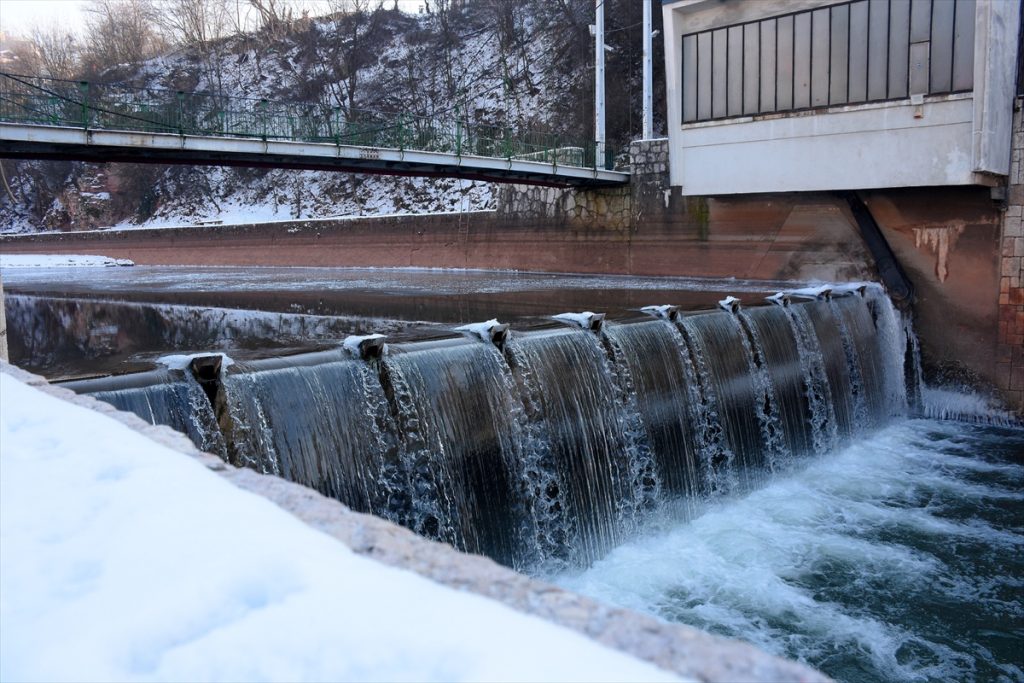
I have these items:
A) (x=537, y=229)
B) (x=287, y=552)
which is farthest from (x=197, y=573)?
(x=537, y=229)

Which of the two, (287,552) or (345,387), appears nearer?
(287,552)

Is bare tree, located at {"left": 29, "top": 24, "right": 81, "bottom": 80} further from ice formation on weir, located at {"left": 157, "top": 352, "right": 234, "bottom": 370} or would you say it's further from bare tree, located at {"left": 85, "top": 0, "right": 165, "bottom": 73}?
ice formation on weir, located at {"left": 157, "top": 352, "right": 234, "bottom": 370}

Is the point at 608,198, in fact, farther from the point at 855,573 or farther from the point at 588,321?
the point at 855,573

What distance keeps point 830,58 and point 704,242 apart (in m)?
4.43

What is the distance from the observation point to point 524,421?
7.65 m

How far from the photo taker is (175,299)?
15523 millimetres

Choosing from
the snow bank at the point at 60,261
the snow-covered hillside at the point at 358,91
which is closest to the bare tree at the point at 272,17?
the snow-covered hillside at the point at 358,91

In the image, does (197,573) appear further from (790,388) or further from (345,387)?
(790,388)

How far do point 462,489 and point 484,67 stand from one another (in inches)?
1379

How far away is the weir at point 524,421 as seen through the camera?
6125mm

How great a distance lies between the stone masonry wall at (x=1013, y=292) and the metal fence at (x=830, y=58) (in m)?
1.66

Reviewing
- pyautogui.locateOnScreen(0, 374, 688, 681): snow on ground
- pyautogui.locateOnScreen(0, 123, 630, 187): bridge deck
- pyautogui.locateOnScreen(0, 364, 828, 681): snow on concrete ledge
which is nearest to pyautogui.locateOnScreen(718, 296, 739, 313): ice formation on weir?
pyautogui.locateOnScreen(0, 364, 828, 681): snow on concrete ledge

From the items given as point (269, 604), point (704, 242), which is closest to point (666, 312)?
point (269, 604)

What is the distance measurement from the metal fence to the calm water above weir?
4.73 m
